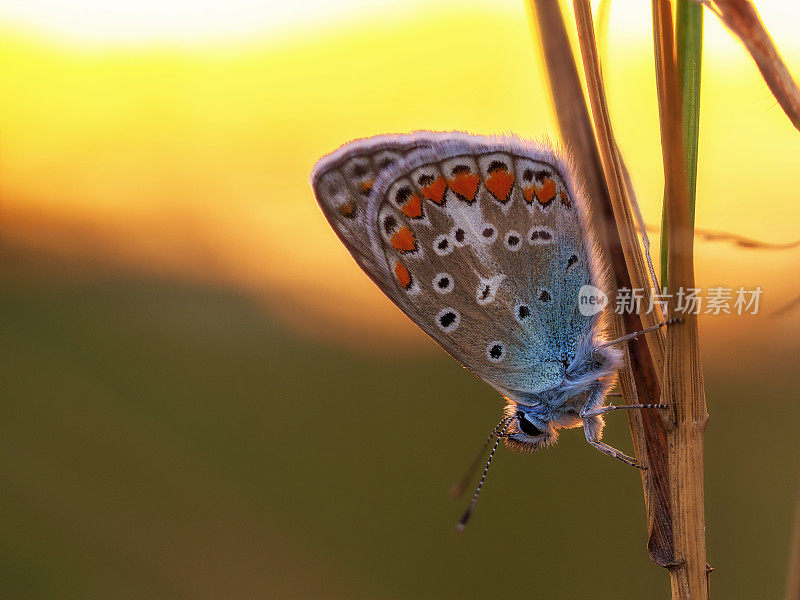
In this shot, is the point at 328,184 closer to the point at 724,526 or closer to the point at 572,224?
the point at 572,224

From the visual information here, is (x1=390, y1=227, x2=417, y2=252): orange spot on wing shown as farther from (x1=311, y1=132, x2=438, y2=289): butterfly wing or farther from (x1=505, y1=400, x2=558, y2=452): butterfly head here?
(x1=505, y1=400, x2=558, y2=452): butterfly head

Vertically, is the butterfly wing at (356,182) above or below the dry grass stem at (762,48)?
below

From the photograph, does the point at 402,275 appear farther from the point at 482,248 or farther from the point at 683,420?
the point at 683,420

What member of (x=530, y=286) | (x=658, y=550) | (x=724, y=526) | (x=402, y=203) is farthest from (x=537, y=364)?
(x=724, y=526)

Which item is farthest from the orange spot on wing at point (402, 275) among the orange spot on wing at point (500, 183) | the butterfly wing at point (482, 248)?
the orange spot on wing at point (500, 183)

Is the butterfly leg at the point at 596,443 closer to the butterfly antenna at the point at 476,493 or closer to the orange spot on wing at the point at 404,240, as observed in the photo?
the butterfly antenna at the point at 476,493

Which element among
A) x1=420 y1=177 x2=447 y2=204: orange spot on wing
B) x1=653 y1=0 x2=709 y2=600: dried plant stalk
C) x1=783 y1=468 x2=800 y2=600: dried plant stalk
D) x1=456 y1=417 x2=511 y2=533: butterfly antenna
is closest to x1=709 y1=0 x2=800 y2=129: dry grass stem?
x1=653 y1=0 x2=709 y2=600: dried plant stalk
